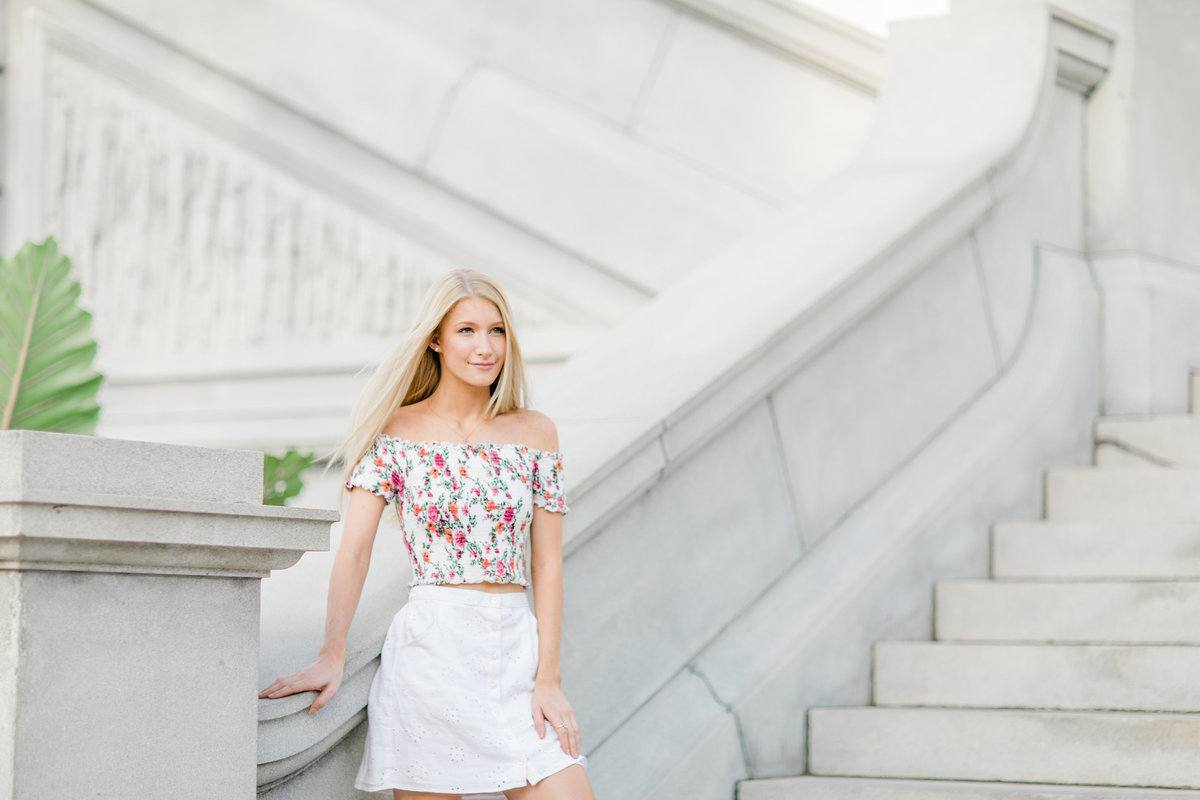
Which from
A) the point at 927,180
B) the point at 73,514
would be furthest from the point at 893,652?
the point at 73,514

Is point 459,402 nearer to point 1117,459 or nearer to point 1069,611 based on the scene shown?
point 1069,611

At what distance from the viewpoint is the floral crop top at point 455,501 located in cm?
315

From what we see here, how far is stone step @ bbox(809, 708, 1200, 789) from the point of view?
3859 mm

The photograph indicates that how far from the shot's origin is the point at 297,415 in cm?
798

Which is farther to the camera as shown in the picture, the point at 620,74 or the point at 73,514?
the point at 620,74

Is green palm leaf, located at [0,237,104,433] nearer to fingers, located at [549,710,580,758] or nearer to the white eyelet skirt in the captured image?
the white eyelet skirt

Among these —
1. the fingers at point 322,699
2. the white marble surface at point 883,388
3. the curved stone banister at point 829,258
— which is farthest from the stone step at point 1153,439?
the fingers at point 322,699

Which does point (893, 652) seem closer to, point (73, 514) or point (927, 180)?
point (927, 180)

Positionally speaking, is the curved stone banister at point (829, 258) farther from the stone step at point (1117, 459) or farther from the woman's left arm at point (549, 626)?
the stone step at point (1117, 459)

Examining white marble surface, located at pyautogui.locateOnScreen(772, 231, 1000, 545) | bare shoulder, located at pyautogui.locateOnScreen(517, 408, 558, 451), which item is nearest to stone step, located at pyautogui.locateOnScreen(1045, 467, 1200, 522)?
white marble surface, located at pyautogui.locateOnScreen(772, 231, 1000, 545)

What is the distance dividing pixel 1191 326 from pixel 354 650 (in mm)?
4180

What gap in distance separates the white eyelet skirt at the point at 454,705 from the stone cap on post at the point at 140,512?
1.55ft

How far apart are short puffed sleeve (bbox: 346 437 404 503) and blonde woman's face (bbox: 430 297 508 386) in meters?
0.24

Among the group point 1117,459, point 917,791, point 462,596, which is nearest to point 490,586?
point 462,596
